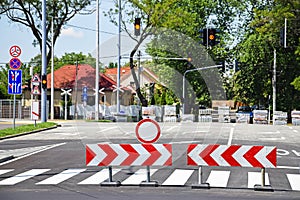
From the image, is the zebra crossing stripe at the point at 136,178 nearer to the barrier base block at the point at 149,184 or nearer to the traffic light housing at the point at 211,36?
the barrier base block at the point at 149,184

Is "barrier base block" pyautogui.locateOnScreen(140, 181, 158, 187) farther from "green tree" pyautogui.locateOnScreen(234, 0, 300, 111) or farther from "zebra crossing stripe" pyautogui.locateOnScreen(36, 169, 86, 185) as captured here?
"green tree" pyautogui.locateOnScreen(234, 0, 300, 111)

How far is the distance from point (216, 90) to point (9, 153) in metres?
50.2

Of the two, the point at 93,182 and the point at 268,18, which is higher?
the point at 268,18

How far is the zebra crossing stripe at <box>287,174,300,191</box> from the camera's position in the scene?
12001mm

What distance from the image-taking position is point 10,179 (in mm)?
12914

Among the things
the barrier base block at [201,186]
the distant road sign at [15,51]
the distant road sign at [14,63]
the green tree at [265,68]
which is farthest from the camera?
the green tree at [265,68]

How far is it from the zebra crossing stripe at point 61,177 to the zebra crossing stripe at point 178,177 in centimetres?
228

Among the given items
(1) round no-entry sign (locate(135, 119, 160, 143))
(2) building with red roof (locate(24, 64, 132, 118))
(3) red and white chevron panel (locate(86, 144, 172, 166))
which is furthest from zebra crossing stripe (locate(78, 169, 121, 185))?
(2) building with red roof (locate(24, 64, 132, 118))

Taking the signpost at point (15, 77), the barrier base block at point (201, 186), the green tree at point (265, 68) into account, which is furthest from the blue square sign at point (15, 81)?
the green tree at point (265, 68)

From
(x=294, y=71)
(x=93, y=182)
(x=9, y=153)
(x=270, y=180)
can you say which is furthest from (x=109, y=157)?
(x=294, y=71)

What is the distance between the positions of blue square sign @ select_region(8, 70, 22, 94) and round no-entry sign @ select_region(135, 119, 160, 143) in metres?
16.1

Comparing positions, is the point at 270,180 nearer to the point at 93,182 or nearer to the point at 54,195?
the point at 93,182

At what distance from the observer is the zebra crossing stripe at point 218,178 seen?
12194 mm

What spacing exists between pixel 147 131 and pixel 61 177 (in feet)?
7.97
